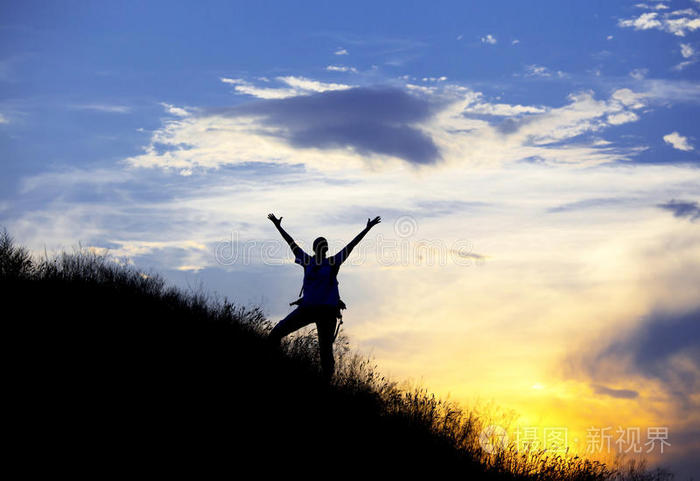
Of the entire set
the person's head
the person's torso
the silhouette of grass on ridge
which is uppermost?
the person's head

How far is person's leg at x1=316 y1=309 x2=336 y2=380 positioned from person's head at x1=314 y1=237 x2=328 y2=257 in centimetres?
88

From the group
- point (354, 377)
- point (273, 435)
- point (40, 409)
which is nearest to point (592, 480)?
point (354, 377)

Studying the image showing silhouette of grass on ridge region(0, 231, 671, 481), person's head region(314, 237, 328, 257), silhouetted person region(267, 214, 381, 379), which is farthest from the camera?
person's head region(314, 237, 328, 257)

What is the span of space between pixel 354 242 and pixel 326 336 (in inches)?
58.6

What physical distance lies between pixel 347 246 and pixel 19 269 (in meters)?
7.29

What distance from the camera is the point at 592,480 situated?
31.0ft

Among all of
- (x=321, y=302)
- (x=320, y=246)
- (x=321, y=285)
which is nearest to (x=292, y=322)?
(x=321, y=302)

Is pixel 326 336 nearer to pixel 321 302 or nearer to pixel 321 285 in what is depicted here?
pixel 321 302

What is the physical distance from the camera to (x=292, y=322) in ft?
29.2

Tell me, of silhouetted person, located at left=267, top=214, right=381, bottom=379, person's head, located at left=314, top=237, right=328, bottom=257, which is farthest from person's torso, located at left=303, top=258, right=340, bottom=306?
person's head, located at left=314, top=237, right=328, bottom=257

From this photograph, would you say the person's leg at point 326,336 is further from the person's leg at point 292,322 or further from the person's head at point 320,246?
the person's head at point 320,246

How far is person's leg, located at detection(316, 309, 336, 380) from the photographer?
29.1 feet

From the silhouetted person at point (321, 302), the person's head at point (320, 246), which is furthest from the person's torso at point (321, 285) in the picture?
the person's head at point (320, 246)

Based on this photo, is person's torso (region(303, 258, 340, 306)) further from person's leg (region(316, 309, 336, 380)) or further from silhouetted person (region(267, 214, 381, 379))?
person's leg (region(316, 309, 336, 380))
